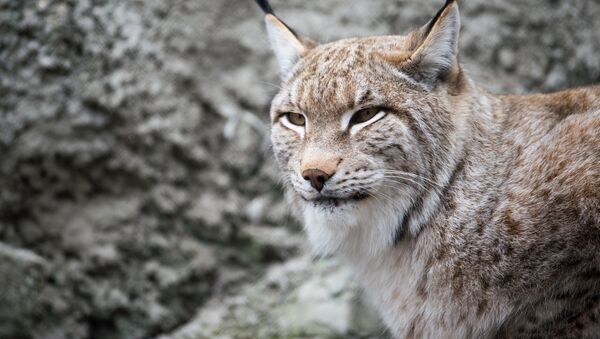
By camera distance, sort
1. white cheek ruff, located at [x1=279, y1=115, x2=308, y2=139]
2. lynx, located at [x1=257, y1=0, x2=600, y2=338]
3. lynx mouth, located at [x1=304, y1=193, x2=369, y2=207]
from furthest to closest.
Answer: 1. white cheek ruff, located at [x1=279, y1=115, x2=308, y2=139]
2. lynx mouth, located at [x1=304, y1=193, x2=369, y2=207]
3. lynx, located at [x1=257, y1=0, x2=600, y2=338]

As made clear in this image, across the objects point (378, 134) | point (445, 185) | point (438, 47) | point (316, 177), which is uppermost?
point (438, 47)

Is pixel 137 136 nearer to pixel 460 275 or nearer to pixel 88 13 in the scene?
pixel 88 13

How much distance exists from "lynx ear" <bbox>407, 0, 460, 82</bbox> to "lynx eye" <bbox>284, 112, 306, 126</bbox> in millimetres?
631

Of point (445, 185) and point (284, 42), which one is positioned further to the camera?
point (284, 42)

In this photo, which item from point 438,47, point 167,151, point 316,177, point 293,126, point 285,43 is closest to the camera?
point 316,177

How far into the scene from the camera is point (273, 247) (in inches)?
198

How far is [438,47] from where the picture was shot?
10.2 feet

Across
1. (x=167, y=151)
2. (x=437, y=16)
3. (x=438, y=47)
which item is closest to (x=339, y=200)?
(x=438, y=47)

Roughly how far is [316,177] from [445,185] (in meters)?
0.71

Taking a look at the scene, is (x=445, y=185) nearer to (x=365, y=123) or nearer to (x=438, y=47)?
(x=365, y=123)

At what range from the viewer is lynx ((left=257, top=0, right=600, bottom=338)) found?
2.93 meters

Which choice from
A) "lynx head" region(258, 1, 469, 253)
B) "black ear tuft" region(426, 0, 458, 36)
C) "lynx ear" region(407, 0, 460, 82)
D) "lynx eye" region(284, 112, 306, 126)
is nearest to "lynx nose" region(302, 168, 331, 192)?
"lynx head" region(258, 1, 469, 253)

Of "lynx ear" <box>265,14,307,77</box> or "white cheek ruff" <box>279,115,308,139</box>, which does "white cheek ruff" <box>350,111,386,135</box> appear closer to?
"white cheek ruff" <box>279,115,308,139</box>

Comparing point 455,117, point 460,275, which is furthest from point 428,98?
point 460,275
